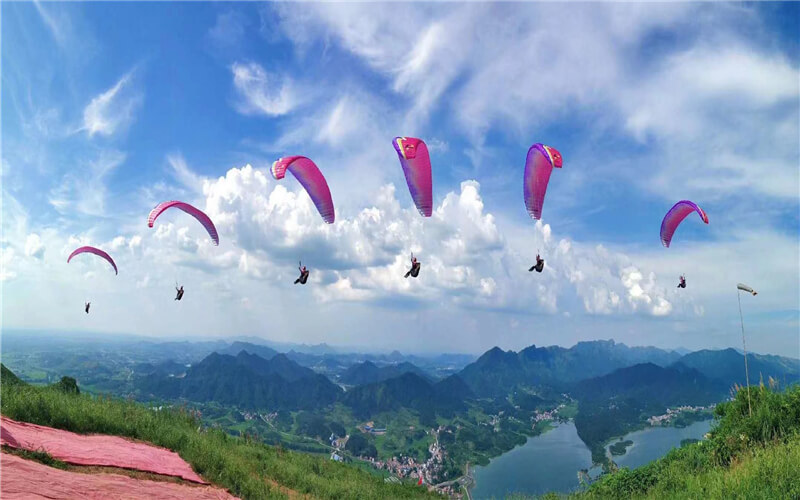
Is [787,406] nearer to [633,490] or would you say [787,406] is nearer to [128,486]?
[633,490]

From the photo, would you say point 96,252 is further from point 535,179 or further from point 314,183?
point 535,179

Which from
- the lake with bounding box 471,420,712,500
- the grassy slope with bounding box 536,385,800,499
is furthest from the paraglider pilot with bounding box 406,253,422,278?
the lake with bounding box 471,420,712,500

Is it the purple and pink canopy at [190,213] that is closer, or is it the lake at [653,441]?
the purple and pink canopy at [190,213]

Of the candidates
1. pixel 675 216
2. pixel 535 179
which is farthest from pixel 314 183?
pixel 675 216

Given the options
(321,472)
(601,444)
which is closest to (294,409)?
(601,444)

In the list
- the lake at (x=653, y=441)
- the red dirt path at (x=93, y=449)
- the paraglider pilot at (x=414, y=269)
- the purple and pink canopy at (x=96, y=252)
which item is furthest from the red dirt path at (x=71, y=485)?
the lake at (x=653, y=441)

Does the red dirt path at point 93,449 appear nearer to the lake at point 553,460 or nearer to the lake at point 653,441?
the lake at point 553,460
